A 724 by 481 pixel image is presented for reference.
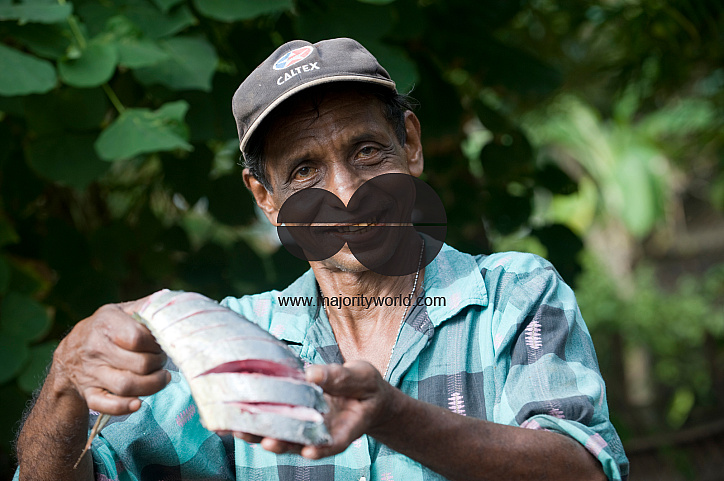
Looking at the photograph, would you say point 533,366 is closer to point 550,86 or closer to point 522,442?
point 522,442

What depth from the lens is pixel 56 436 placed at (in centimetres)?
145

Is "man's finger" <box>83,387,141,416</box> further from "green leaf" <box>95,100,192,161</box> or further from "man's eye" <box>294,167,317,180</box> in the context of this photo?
"green leaf" <box>95,100,192,161</box>

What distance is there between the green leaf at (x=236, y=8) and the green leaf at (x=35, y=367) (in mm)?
1225

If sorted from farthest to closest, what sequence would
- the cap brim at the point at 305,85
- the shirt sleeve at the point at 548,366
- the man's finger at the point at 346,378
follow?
the cap brim at the point at 305,85 → the shirt sleeve at the point at 548,366 → the man's finger at the point at 346,378

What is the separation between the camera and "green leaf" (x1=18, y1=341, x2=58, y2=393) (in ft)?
8.07

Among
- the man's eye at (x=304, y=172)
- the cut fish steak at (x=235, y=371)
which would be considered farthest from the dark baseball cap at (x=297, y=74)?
the cut fish steak at (x=235, y=371)

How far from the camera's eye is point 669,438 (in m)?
5.57

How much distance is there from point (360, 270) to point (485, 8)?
1.74m

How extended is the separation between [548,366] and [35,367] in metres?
1.83

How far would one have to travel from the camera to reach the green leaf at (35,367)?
8.07ft

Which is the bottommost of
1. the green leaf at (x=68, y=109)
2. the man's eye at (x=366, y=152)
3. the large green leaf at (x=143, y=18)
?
the green leaf at (x=68, y=109)

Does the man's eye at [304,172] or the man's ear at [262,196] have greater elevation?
the man's eye at [304,172]

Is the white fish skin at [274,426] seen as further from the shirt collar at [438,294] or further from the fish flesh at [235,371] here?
the shirt collar at [438,294]

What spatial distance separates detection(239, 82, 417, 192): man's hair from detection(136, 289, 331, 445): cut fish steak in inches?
21.4
